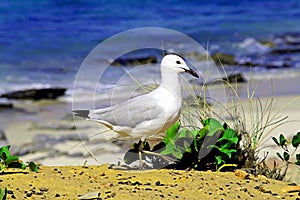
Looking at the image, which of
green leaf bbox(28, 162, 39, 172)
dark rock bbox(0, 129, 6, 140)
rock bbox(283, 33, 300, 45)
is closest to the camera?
green leaf bbox(28, 162, 39, 172)

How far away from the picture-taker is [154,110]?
14.3 ft

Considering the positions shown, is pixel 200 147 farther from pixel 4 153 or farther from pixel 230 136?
pixel 4 153

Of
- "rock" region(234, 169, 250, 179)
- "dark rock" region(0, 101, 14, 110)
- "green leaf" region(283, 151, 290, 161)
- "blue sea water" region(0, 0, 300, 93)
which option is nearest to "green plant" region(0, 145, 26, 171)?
"rock" region(234, 169, 250, 179)

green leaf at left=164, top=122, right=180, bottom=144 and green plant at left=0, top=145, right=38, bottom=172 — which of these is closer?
green plant at left=0, top=145, right=38, bottom=172

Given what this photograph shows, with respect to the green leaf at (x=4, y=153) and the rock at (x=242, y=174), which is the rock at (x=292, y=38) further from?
the green leaf at (x=4, y=153)

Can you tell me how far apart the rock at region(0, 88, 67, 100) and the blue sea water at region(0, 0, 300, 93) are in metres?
0.74

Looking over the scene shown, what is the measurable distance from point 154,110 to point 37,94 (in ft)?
25.1

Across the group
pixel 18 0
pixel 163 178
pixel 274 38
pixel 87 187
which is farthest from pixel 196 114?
pixel 18 0

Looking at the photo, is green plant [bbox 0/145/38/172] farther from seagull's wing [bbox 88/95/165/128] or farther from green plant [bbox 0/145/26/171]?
seagull's wing [bbox 88/95/165/128]

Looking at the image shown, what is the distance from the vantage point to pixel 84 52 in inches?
690

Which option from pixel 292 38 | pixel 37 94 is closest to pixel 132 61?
pixel 37 94

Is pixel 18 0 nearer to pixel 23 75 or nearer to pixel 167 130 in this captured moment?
pixel 23 75

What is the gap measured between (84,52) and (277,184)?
13479mm

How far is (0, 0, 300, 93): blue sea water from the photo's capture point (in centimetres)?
1534
